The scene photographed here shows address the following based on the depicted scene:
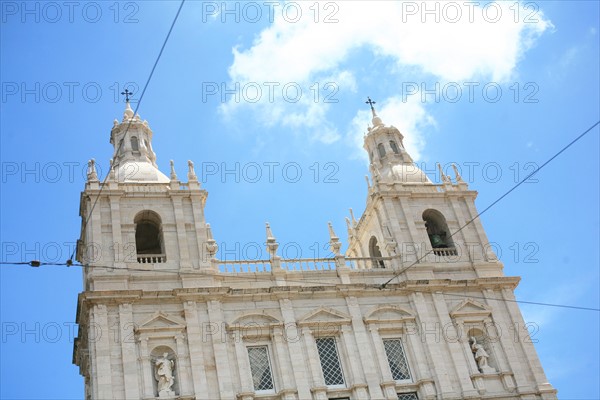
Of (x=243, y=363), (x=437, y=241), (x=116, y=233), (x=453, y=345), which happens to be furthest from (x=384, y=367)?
(x=116, y=233)

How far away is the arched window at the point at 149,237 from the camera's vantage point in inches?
1447

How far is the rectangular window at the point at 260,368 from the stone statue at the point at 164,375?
321 centimetres

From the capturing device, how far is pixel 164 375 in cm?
3247

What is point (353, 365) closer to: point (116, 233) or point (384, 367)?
point (384, 367)

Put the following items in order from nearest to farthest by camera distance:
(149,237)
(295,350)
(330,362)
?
(295,350) → (330,362) → (149,237)

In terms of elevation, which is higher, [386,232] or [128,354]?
[386,232]

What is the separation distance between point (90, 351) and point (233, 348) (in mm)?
5543

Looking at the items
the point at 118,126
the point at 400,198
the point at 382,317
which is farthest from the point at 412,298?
the point at 118,126

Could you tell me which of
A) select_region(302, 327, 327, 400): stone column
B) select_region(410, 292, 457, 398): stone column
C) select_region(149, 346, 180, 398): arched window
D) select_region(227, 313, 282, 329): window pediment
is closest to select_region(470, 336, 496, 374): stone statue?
select_region(410, 292, 457, 398): stone column

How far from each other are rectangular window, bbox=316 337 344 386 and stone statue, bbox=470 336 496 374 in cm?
598

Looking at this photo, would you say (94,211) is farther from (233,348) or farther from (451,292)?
(451,292)

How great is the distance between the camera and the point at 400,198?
40.3 metres

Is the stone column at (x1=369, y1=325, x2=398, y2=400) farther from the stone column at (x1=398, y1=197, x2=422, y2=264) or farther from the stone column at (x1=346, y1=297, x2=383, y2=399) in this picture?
the stone column at (x1=398, y1=197, x2=422, y2=264)

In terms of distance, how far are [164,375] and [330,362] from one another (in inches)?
269
